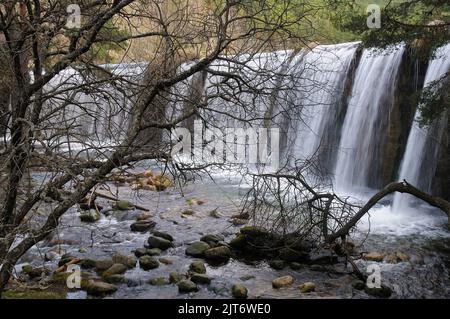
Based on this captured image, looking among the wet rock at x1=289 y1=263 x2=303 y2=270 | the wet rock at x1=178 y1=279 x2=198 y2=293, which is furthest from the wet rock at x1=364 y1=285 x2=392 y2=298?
the wet rock at x1=178 y1=279 x2=198 y2=293

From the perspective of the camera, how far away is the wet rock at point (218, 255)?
7480mm

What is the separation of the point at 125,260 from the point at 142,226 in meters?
1.79

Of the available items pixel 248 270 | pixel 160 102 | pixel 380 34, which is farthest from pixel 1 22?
pixel 380 34

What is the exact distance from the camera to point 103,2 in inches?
187

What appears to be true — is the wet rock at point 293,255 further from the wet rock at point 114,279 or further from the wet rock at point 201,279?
the wet rock at point 114,279

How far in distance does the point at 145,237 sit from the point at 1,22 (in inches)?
200

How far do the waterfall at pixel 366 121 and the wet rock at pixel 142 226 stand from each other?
17.4 feet

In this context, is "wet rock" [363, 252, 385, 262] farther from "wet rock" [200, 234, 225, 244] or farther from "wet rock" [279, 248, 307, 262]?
"wet rock" [200, 234, 225, 244]

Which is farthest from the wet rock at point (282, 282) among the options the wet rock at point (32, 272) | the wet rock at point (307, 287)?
the wet rock at point (32, 272)

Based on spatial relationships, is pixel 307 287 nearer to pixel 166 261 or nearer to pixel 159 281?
pixel 159 281

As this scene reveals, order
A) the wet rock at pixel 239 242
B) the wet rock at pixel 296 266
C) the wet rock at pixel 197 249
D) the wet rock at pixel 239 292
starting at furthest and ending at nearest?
the wet rock at pixel 239 242 < the wet rock at pixel 197 249 < the wet rock at pixel 296 266 < the wet rock at pixel 239 292

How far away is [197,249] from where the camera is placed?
305 inches

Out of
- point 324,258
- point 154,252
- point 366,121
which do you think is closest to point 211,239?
point 154,252

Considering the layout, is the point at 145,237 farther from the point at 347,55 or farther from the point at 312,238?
the point at 347,55
